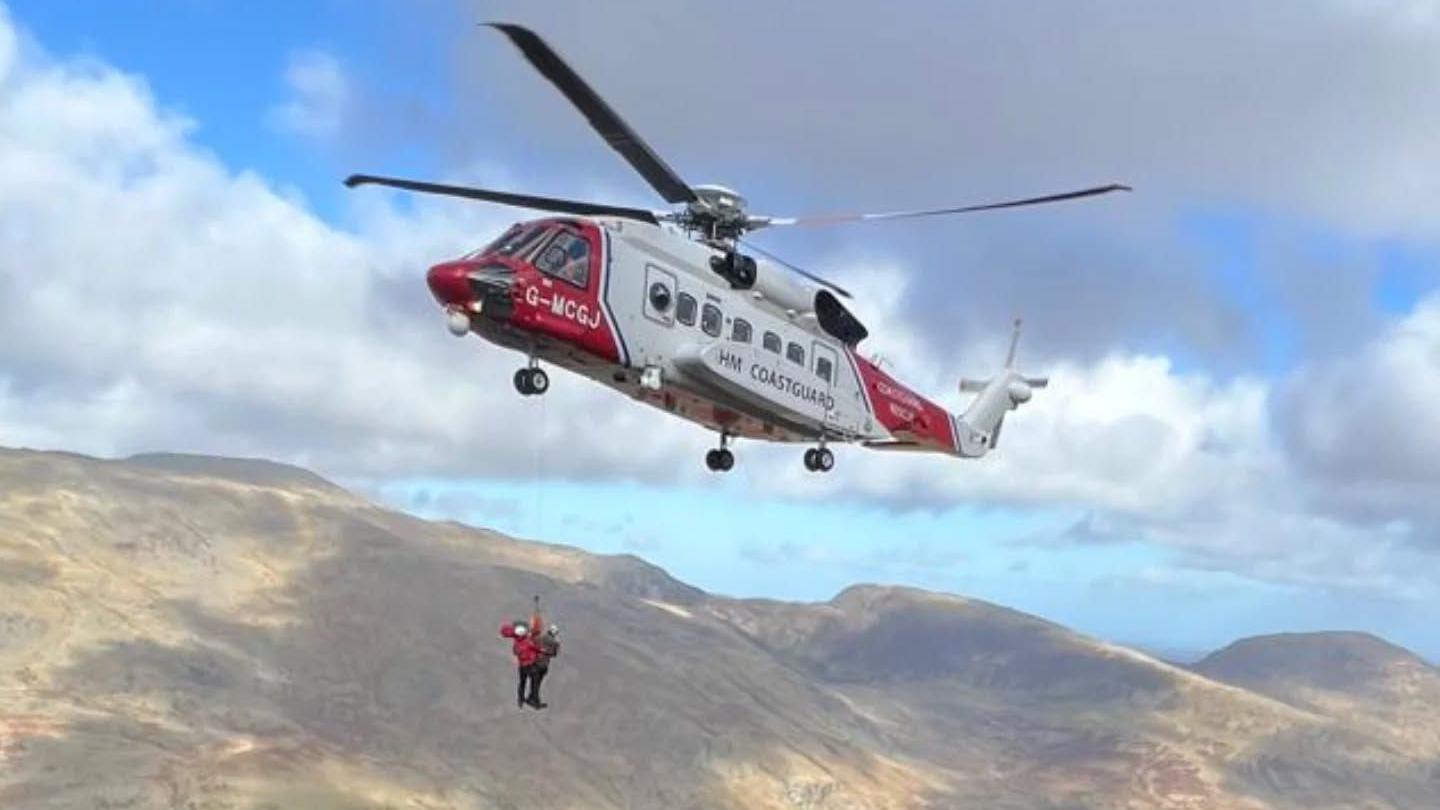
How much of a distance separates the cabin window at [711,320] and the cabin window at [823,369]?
5359mm

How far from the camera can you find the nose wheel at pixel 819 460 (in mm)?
50125

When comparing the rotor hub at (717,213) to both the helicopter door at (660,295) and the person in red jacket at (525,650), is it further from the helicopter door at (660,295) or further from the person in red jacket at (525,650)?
the person in red jacket at (525,650)

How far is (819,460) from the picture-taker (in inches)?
1986

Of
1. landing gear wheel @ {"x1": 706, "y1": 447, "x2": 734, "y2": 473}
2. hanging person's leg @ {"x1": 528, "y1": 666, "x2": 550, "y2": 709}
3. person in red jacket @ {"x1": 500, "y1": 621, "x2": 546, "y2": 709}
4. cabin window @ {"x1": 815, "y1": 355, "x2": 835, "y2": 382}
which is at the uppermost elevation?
cabin window @ {"x1": 815, "y1": 355, "x2": 835, "y2": 382}

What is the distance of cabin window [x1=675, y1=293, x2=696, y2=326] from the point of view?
44.1m

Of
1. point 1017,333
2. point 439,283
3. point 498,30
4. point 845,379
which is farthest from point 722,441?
point 498,30

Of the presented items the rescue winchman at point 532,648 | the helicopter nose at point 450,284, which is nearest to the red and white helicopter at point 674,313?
the helicopter nose at point 450,284

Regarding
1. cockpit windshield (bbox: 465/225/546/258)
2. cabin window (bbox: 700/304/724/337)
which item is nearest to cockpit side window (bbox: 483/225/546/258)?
cockpit windshield (bbox: 465/225/546/258)

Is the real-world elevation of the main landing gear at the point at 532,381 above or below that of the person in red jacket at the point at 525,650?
above

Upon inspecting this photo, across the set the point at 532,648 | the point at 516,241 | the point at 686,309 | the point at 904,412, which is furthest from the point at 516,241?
the point at 904,412

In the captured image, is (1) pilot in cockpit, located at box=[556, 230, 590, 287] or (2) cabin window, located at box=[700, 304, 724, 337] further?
(2) cabin window, located at box=[700, 304, 724, 337]

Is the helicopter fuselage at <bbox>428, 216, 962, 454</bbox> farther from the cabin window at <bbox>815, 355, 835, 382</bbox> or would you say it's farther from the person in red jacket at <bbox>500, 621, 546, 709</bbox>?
the person in red jacket at <bbox>500, 621, 546, 709</bbox>

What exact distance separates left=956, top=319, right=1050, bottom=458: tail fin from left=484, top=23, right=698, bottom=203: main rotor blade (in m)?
24.2

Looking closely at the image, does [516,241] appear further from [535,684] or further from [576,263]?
[535,684]
